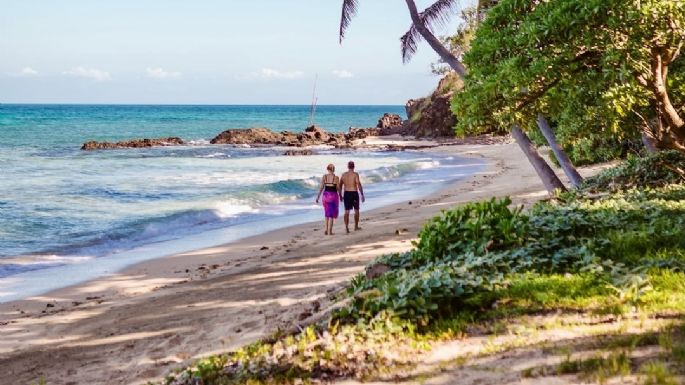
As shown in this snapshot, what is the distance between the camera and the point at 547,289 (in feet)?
22.8

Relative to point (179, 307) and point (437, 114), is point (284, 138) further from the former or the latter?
point (179, 307)

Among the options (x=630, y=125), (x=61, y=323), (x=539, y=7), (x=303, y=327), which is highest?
(x=539, y=7)

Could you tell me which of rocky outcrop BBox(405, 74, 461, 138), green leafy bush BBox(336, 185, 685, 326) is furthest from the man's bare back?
rocky outcrop BBox(405, 74, 461, 138)

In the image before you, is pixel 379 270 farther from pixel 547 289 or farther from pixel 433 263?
pixel 547 289

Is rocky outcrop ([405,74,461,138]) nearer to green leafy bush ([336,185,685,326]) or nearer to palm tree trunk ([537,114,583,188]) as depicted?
palm tree trunk ([537,114,583,188])

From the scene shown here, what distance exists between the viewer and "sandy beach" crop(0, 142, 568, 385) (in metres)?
8.12

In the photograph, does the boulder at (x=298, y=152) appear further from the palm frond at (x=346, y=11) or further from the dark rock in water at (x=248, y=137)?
the palm frond at (x=346, y=11)

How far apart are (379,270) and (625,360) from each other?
4.48m

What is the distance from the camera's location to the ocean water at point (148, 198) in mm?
15930

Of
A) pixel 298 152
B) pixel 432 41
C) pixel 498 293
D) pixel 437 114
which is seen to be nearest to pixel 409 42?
pixel 432 41

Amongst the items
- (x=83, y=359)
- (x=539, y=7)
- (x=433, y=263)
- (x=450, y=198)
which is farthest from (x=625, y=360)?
(x=450, y=198)

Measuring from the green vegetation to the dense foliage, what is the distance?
5.25ft

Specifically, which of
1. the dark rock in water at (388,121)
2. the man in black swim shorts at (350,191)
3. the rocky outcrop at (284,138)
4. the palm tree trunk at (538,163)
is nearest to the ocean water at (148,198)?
the man in black swim shorts at (350,191)

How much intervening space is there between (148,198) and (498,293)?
68.7 ft
